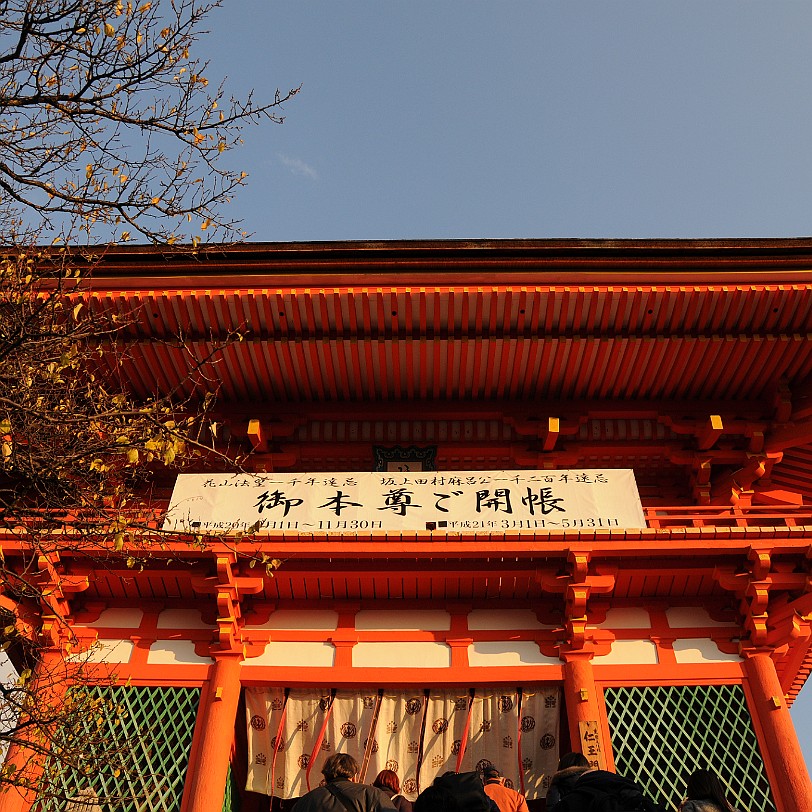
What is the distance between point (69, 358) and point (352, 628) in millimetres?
5699

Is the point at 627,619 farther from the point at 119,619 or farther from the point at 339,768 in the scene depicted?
the point at 119,619

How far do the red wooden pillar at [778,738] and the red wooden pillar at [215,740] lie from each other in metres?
5.34

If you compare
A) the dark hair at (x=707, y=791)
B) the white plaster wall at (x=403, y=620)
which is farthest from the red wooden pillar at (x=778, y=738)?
the dark hair at (x=707, y=791)

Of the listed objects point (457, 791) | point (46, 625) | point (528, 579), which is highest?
point (528, 579)

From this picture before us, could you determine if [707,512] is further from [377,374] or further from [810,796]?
[377,374]

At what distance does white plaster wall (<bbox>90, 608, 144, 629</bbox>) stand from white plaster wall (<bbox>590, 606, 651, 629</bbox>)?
5137mm

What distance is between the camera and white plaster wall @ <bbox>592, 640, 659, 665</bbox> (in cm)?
958

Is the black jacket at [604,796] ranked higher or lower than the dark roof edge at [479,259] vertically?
lower

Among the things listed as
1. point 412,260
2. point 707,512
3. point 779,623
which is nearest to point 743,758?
point 779,623

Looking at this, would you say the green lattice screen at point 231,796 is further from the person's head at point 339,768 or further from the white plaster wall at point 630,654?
the white plaster wall at point 630,654

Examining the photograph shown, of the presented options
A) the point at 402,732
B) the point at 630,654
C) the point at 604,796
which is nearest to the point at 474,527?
the point at 630,654

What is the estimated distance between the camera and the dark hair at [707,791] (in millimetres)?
4699

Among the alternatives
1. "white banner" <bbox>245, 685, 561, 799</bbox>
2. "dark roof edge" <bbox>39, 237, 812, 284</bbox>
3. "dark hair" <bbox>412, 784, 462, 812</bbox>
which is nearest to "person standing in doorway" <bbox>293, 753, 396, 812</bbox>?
"dark hair" <bbox>412, 784, 462, 812</bbox>

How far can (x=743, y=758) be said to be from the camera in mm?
8836
